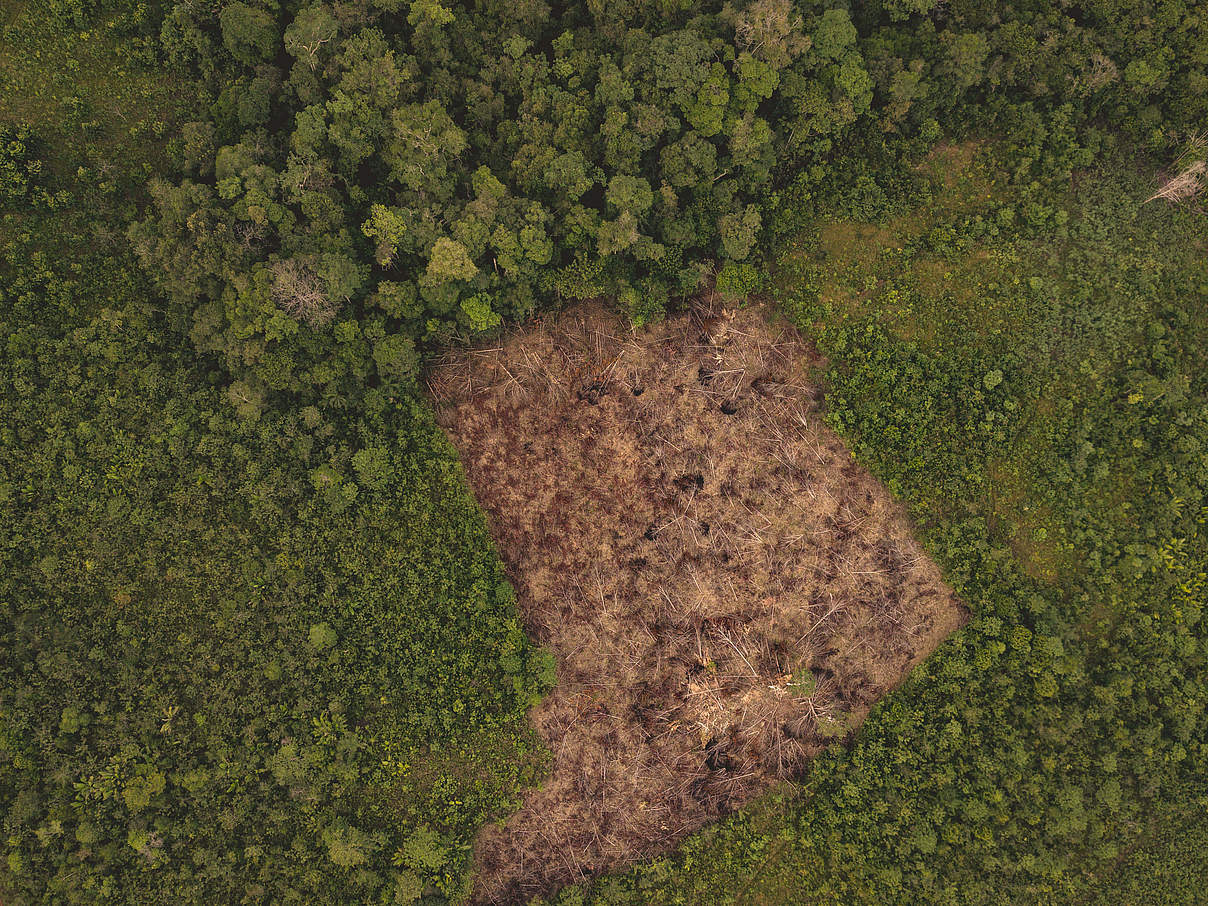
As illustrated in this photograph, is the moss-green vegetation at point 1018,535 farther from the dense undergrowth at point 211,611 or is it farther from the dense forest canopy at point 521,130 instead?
the dense undergrowth at point 211,611

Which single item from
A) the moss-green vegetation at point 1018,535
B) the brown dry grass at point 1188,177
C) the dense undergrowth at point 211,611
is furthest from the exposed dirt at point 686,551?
the brown dry grass at point 1188,177

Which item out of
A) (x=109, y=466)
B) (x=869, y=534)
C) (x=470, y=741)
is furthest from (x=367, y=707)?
(x=869, y=534)

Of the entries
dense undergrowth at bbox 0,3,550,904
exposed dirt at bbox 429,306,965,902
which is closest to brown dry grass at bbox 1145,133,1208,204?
exposed dirt at bbox 429,306,965,902

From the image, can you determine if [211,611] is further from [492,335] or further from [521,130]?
[521,130]

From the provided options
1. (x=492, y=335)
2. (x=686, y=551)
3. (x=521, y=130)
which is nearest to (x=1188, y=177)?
(x=686, y=551)

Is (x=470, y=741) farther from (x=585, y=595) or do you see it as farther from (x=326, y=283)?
(x=326, y=283)

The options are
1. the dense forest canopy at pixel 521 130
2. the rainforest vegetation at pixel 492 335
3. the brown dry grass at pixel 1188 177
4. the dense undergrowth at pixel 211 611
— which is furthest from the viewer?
the brown dry grass at pixel 1188 177
